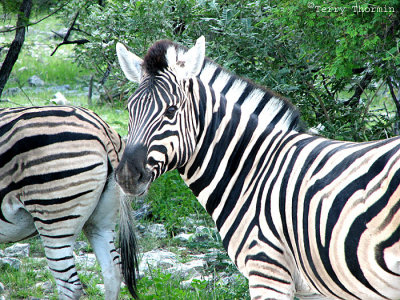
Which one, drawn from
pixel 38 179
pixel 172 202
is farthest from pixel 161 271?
pixel 38 179

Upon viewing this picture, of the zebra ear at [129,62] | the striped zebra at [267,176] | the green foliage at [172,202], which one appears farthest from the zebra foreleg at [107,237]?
the green foliage at [172,202]

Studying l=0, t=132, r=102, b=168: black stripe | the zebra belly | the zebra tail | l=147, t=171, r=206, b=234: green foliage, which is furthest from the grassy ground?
l=0, t=132, r=102, b=168: black stripe

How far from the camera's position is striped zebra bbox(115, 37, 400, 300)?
251 cm

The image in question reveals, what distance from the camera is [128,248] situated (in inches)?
171

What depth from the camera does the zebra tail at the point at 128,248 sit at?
425 centimetres

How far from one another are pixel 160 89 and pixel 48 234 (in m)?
1.81

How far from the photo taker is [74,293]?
4090 millimetres

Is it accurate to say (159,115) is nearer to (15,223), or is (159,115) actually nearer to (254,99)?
(254,99)

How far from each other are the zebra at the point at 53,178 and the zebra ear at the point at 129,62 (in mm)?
1083

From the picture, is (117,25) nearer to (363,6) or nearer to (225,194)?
(363,6)

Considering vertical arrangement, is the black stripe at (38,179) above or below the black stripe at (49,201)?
above

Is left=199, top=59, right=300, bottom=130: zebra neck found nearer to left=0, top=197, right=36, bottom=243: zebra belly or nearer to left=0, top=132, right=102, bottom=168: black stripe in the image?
left=0, top=132, right=102, bottom=168: black stripe

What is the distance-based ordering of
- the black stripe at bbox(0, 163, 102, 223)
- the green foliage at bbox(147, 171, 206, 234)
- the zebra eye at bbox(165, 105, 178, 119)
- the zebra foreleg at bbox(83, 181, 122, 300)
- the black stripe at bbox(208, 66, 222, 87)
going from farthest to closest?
the green foliage at bbox(147, 171, 206, 234), the zebra foreleg at bbox(83, 181, 122, 300), the black stripe at bbox(0, 163, 102, 223), the black stripe at bbox(208, 66, 222, 87), the zebra eye at bbox(165, 105, 178, 119)

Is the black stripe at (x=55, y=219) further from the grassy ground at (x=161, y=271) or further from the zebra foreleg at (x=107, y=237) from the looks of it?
the grassy ground at (x=161, y=271)
